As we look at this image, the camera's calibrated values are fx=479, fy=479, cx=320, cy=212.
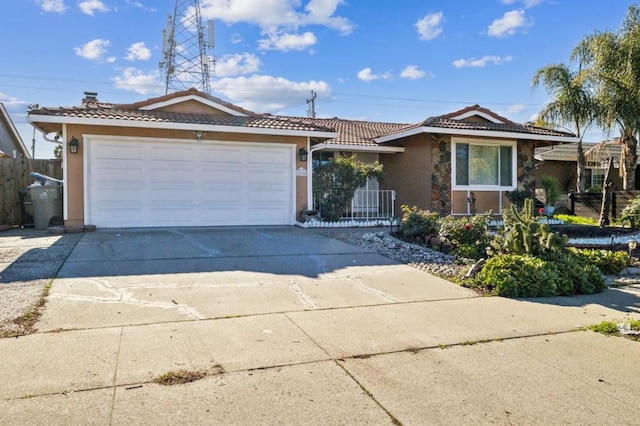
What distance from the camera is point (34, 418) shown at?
2.83 metres

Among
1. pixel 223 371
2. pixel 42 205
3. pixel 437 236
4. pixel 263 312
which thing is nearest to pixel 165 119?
pixel 42 205

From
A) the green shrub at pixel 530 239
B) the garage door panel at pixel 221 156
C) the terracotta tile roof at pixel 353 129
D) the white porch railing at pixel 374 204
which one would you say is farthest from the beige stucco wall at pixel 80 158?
the green shrub at pixel 530 239

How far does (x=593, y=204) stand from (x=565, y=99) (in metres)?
4.06

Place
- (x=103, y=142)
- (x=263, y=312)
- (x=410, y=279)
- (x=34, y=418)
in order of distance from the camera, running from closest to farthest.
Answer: (x=34, y=418) → (x=263, y=312) → (x=410, y=279) → (x=103, y=142)

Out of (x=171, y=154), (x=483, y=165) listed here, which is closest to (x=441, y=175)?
(x=483, y=165)

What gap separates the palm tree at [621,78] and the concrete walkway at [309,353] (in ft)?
40.4

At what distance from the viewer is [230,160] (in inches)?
491

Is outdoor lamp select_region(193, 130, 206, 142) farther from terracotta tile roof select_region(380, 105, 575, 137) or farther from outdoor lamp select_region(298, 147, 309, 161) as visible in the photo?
terracotta tile roof select_region(380, 105, 575, 137)

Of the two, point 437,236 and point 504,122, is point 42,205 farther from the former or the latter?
point 504,122

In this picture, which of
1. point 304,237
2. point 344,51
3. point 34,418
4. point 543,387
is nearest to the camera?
point 34,418

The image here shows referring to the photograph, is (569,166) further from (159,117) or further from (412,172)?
(159,117)

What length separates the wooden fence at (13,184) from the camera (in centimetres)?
1274

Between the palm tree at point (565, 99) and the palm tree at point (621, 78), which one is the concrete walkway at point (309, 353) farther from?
the palm tree at point (565, 99)

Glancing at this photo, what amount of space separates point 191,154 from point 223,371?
9278mm
